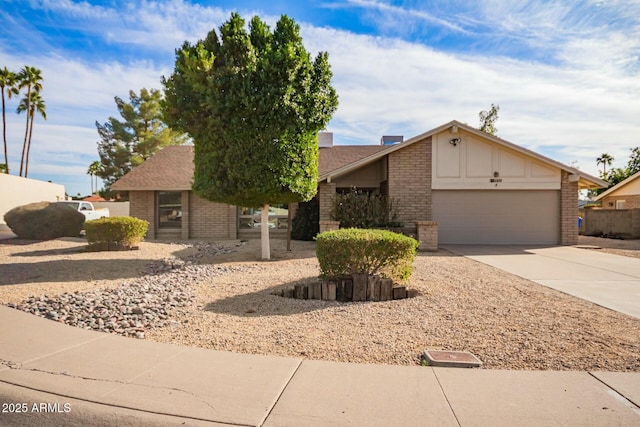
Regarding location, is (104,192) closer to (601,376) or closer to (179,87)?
(179,87)

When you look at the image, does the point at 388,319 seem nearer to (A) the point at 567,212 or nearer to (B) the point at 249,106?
(B) the point at 249,106

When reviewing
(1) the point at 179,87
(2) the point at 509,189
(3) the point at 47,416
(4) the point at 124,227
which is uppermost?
(1) the point at 179,87

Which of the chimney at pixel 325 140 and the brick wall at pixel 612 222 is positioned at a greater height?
the chimney at pixel 325 140

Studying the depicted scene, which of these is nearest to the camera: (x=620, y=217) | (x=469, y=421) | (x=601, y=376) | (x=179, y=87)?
(x=469, y=421)

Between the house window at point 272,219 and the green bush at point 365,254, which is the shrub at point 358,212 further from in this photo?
the green bush at point 365,254

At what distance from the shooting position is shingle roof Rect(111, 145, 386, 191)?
18.1 metres

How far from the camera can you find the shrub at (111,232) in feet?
41.9

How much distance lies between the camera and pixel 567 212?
15.6 meters

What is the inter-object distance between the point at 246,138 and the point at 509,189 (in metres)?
11.1

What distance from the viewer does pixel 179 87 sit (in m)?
10.1

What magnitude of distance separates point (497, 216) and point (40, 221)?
18752 millimetres

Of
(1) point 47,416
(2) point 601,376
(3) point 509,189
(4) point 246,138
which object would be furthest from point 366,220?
(1) point 47,416

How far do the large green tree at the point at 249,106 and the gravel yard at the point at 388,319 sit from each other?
2.42 m

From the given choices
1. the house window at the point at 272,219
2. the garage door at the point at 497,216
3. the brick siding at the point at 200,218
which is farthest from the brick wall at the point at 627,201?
the brick siding at the point at 200,218
